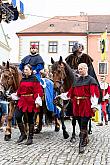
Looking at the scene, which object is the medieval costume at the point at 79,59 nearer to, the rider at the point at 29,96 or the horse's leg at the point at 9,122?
the rider at the point at 29,96

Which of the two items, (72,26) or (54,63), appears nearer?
(54,63)

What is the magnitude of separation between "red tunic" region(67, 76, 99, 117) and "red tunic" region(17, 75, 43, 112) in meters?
0.85

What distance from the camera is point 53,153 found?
6832 mm

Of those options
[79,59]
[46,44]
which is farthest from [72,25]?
[79,59]

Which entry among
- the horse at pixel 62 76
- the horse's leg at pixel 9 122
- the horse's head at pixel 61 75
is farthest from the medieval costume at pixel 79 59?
the horse's leg at pixel 9 122

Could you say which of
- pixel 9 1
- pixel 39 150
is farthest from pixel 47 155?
pixel 9 1

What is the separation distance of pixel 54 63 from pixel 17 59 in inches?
1592

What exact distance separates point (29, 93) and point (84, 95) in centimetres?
123

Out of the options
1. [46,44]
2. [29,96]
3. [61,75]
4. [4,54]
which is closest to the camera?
[29,96]

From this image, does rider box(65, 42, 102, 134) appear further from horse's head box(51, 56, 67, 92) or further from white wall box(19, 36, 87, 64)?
white wall box(19, 36, 87, 64)

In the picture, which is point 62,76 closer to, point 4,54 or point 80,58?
point 80,58

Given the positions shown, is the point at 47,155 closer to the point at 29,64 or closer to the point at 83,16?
the point at 29,64

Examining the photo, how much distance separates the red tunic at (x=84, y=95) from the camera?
7.27 meters

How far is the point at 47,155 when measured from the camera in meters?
6.63
